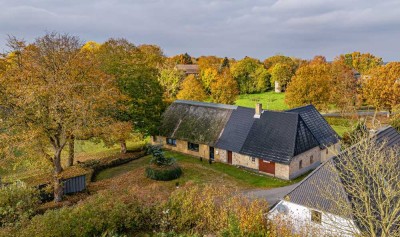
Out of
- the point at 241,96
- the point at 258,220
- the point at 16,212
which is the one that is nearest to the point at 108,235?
the point at 16,212

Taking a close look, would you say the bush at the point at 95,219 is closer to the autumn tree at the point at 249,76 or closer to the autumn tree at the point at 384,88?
the autumn tree at the point at 384,88

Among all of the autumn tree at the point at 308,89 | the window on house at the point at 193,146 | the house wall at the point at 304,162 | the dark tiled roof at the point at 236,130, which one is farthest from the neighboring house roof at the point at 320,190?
the autumn tree at the point at 308,89

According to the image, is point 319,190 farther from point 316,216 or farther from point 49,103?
point 49,103

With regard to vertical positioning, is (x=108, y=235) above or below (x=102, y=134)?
below

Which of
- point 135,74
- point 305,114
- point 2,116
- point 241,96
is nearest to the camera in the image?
point 2,116

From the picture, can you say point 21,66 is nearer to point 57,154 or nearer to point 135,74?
point 57,154
